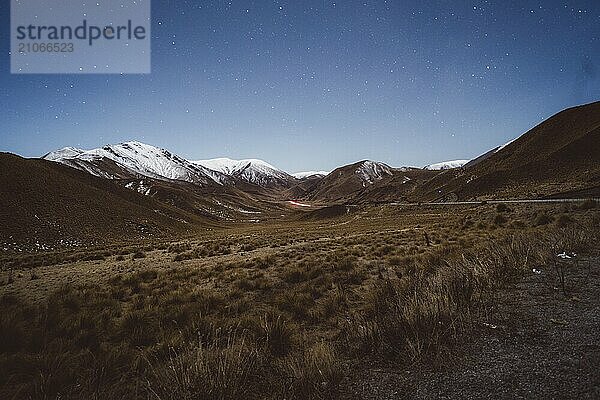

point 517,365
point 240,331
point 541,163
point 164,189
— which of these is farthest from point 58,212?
point 541,163

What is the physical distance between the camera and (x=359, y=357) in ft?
15.4

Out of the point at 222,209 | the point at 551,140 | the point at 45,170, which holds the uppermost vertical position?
the point at 551,140

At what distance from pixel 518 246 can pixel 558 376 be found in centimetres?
762

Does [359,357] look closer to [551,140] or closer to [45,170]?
[45,170]

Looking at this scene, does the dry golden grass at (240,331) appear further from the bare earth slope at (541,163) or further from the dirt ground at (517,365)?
the bare earth slope at (541,163)

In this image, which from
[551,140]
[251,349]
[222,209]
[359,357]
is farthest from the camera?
[222,209]

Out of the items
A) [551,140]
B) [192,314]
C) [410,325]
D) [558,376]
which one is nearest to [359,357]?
[410,325]

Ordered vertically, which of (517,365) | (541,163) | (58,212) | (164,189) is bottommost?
(58,212)

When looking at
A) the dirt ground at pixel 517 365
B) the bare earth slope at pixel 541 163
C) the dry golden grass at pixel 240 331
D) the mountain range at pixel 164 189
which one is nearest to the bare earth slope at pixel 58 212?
the mountain range at pixel 164 189

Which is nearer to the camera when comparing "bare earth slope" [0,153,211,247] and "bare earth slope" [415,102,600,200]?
"bare earth slope" [0,153,211,247]

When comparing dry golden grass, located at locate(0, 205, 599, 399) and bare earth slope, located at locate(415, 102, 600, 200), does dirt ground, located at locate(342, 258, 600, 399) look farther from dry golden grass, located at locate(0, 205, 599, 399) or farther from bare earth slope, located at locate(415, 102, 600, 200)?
bare earth slope, located at locate(415, 102, 600, 200)

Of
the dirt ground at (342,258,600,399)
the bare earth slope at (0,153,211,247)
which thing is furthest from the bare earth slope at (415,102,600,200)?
the bare earth slope at (0,153,211,247)

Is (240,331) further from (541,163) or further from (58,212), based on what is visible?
(541,163)

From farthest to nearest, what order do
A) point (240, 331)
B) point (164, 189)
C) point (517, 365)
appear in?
point (164, 189)
point (240, 331)
point (517, 365)
